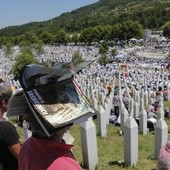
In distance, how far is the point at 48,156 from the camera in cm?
198

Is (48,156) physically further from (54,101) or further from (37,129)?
(54,101)

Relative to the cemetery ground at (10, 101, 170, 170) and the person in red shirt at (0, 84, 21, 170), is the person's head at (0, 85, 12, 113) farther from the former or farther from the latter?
the cemetery ground at (10, 101, 170, 170)

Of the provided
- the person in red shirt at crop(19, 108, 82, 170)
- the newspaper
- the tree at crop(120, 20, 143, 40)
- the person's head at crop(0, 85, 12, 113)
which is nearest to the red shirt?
the person in red shirt at crop(19, 108, 82, 170)

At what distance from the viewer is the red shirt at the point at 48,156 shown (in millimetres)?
1931

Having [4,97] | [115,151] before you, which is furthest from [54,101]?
[115,151]

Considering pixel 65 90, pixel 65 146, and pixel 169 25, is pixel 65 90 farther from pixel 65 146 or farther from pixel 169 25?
pixel 169 25

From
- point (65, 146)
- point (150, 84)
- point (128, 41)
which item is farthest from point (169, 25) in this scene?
point (65, 146)

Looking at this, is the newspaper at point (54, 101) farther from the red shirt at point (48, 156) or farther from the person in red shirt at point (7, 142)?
the person in red shirt at point (7, 142)

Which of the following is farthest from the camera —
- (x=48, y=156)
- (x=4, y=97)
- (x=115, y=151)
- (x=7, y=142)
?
(x=115, y=151)

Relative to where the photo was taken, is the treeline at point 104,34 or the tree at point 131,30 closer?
the tree at point 131,30

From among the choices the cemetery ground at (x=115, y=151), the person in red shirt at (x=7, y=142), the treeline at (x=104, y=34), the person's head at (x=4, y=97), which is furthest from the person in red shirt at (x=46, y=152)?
the treeline at (x=104, y=34)

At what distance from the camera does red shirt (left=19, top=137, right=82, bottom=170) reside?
193 cm

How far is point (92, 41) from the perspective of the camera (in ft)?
337

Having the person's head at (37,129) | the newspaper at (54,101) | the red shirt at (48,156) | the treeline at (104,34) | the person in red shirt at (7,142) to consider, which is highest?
the newspaper at (54,101)
